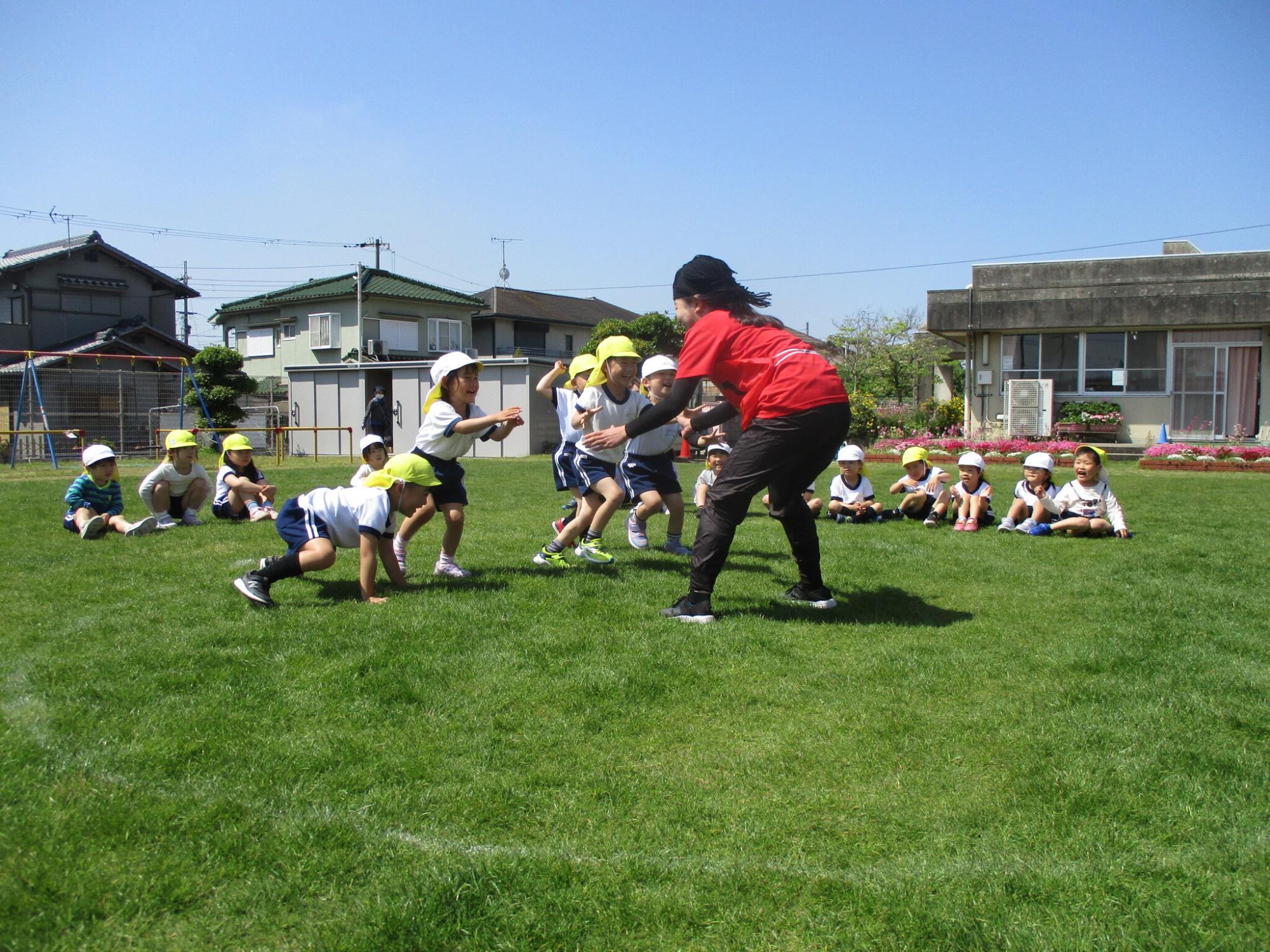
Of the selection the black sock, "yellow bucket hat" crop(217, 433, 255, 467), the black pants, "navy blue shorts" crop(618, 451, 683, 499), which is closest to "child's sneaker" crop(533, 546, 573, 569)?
"navy blue shorts" crop(618, 451, 683, 499)

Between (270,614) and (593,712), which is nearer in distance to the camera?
(593,712)

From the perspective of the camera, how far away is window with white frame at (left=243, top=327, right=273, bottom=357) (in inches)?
1923

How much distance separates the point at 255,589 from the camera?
20.1 feet

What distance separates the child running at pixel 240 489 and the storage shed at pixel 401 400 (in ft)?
62.2

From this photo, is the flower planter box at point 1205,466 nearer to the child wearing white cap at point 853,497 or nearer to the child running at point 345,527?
the child wearing white cap at point 853,497

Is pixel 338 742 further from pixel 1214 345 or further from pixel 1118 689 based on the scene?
pixel 1214 345

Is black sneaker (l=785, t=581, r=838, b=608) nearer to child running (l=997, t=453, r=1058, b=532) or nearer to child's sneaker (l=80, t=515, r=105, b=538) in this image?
child running (l=997, t=453, r=1058, b=532)

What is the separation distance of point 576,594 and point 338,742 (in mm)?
2806

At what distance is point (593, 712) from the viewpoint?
417 cm

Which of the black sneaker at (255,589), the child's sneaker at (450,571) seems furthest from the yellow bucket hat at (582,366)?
the black sneaker at (255,589)

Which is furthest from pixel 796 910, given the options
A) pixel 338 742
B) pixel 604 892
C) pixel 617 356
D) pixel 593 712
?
pixel 617 356

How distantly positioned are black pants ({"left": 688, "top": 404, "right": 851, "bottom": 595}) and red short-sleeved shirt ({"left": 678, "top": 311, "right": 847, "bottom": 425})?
0.09m

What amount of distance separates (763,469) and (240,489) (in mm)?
7338

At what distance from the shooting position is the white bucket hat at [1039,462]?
10492mm
